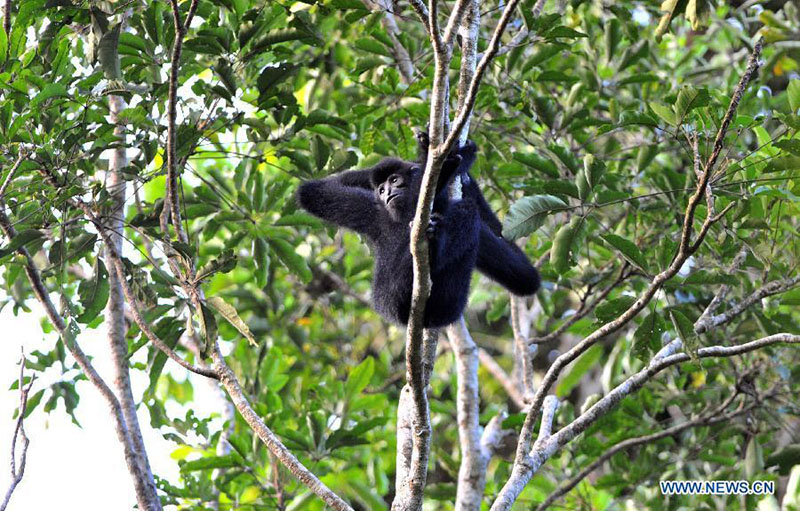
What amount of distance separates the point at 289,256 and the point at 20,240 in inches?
87.2

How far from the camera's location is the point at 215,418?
757cm

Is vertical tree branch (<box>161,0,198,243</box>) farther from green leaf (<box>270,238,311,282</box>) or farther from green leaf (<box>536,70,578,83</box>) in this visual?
green leaf (<box>536,70,578,83</box>)

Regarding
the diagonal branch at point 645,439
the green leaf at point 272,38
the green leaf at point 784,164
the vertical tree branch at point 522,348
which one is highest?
the green leaf at point 272,38

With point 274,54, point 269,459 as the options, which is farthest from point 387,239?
point 269,459

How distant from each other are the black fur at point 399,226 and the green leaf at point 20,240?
215cm

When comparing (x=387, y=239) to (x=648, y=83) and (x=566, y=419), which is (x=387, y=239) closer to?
(x=566, y=419)

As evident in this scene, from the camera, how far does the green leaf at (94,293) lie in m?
5.61

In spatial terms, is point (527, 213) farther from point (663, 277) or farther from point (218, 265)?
point (218, 265)

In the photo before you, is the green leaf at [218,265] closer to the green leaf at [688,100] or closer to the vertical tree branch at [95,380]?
the vertical tree branch at [95,380]

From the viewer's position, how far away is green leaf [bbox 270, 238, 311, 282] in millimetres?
6711

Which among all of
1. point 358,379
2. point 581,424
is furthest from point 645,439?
point 358,379

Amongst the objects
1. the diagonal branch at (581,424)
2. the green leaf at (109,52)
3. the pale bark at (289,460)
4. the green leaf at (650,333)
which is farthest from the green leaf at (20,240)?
the green leaf at (650,333)

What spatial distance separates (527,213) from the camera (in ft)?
16.3

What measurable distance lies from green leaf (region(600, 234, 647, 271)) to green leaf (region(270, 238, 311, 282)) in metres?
2.64
